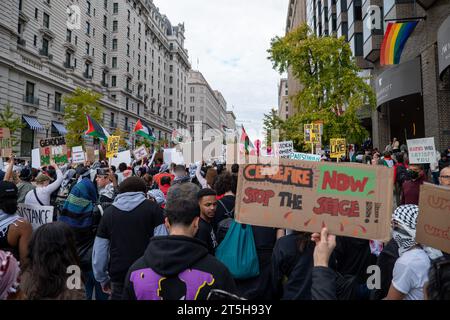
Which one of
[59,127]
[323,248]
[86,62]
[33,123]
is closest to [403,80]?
[323,248]

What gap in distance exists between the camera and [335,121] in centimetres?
2052

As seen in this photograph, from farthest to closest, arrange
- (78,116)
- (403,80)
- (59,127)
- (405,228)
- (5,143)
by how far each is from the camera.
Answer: (59,127) → (78,116) → (403,80) → (5,143) → (405,228)

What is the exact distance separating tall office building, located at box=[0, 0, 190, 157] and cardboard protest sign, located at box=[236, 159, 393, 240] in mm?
32985

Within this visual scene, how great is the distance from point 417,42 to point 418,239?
18214mm

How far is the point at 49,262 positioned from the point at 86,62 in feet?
161

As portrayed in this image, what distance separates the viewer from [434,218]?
2238mm

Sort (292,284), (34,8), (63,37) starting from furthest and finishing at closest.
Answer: (63,37) < (34,8) < (292,284)

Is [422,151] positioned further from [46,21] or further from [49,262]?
[46,21]

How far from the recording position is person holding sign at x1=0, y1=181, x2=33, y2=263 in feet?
10.6

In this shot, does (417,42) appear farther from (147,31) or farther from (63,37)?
(147,31)

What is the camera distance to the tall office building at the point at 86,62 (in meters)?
31.3

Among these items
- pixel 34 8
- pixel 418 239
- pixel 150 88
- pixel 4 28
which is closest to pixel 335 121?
pixel 418 239

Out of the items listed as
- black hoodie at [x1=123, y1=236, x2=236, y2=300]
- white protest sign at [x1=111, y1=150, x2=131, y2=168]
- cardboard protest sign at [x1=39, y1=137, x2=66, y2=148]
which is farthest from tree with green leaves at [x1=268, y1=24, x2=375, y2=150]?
black hoodie at [x1=123, y1=236, x2=236, y2=300]

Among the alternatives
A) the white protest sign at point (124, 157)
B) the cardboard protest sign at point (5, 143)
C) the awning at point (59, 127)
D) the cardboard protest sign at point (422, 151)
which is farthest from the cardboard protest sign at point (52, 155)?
the awning at point (59, 127)
